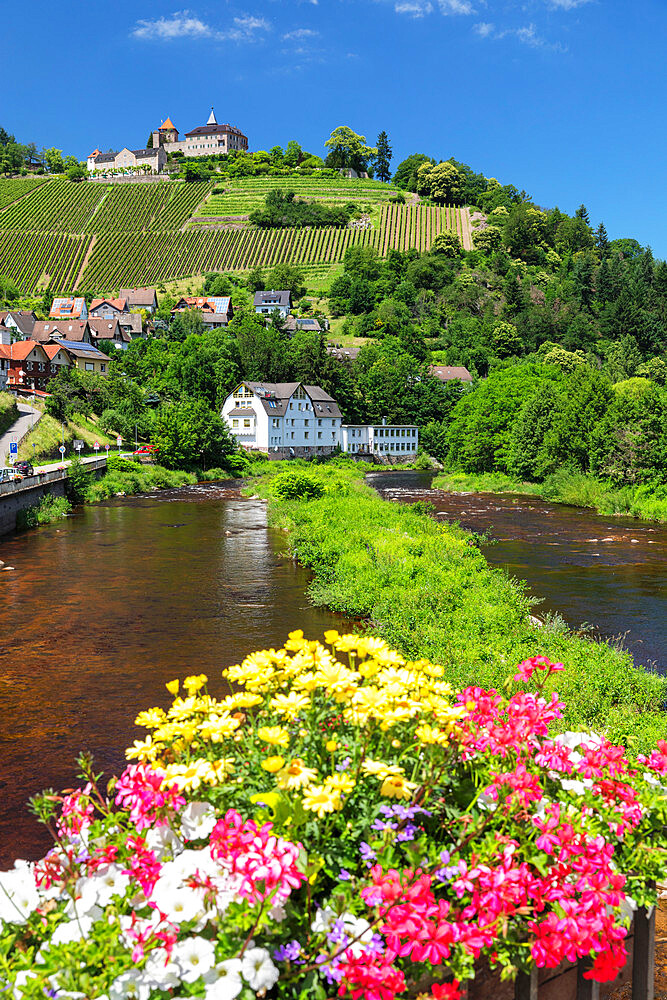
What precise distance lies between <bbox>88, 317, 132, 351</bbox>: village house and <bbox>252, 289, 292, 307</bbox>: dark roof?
1044 inches

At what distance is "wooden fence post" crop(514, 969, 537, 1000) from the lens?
3.56 meters

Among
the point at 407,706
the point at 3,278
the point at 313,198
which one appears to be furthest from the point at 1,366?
the point at 313,198

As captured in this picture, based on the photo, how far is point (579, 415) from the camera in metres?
49.8

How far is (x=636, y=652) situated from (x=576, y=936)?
13440 mm

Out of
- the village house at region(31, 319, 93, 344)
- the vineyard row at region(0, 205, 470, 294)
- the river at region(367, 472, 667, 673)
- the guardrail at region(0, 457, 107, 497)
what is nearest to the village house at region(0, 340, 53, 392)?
the village house at region(31, 319, 93, 344)

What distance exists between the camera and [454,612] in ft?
53.2

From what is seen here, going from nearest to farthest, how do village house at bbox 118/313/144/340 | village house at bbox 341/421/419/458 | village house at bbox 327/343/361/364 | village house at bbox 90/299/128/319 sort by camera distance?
village house at bbox 341/421/419/458 → village house at bbox 327/343/361/364 → village house at bbox 118/313/144/340 → village house at bbox 90/299/128/319

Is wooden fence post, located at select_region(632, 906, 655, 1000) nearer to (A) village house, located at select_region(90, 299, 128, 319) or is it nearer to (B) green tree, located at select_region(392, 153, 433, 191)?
(A) village house, located at select_region(90, 299, 128, 319)

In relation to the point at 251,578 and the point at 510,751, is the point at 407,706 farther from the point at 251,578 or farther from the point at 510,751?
the point at 251,578

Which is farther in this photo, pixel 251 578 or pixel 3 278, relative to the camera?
pixel 3 278

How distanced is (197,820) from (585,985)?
7.10 ft

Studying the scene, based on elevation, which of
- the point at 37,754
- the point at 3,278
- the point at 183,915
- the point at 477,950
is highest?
the point at 3,278

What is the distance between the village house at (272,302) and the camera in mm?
121500

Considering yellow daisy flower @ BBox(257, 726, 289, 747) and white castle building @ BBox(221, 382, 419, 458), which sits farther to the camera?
white castle building @ BBox(221, 382, 419, 458)
